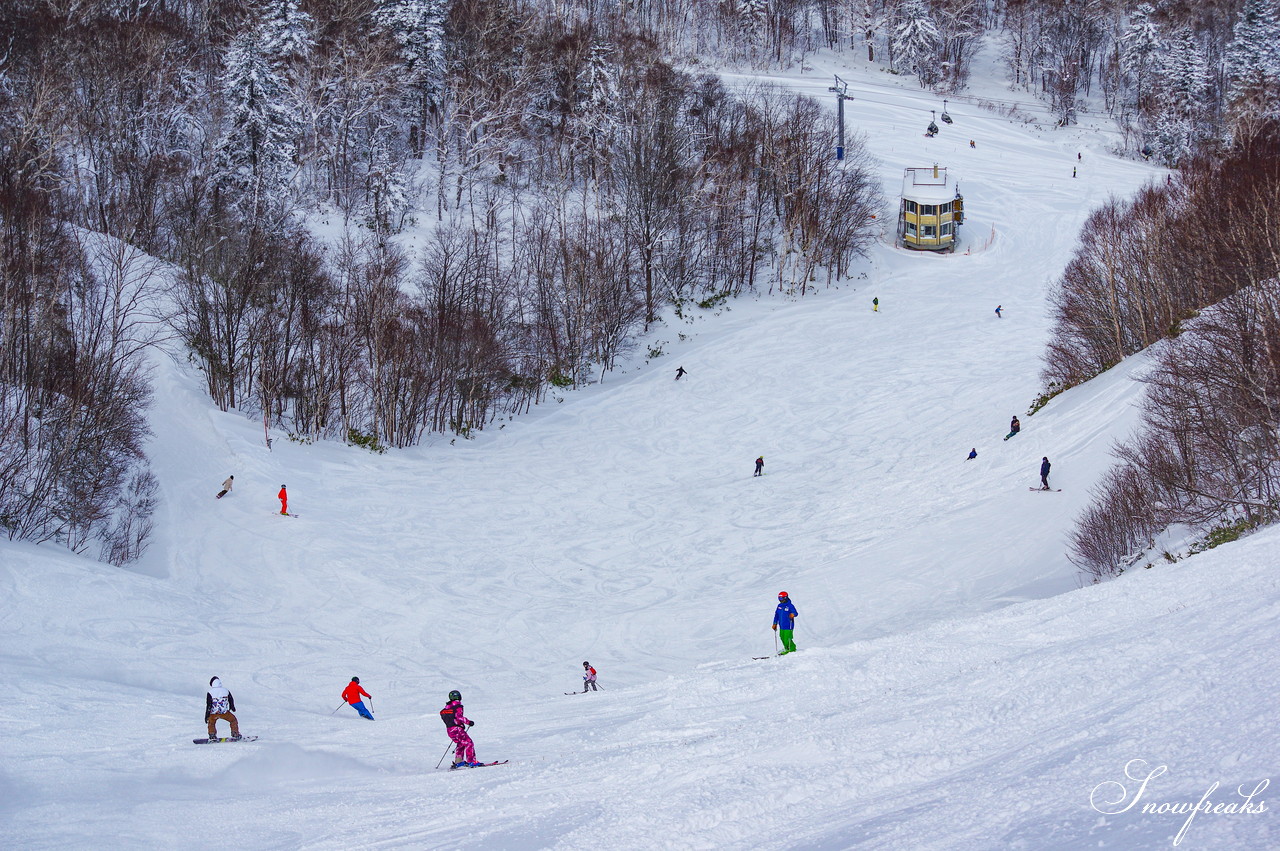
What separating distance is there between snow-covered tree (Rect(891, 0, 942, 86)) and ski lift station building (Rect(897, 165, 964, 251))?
3488 cm

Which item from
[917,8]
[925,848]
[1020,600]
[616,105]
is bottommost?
[1020,600]

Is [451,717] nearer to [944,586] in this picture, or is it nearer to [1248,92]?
[944,586]

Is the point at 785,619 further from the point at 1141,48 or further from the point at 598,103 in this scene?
the point at 1141,48

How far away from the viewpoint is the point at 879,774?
341 inches

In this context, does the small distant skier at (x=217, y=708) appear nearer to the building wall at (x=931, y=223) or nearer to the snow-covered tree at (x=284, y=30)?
the snow-covered tree at (x=284, y=30)

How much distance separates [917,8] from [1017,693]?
318ft

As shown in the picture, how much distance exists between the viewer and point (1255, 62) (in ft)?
251

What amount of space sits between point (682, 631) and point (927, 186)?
50.6m

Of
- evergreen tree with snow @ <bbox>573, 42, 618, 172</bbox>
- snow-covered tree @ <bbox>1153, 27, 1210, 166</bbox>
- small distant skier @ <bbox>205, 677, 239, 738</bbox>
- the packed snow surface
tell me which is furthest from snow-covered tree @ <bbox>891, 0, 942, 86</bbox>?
small distant skier @ <bbox>205, 677, 239, 738</bbox>

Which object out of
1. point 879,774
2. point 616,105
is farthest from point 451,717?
point 616,105

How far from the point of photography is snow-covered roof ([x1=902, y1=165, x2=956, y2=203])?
206 feet

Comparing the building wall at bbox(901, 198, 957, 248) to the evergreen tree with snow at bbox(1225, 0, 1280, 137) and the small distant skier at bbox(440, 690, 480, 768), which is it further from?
the small distant skier at bbox(440, 690, 480, 768)

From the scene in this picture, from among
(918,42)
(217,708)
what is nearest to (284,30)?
(217,708)

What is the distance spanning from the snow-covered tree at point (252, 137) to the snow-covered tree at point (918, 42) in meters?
66.5
